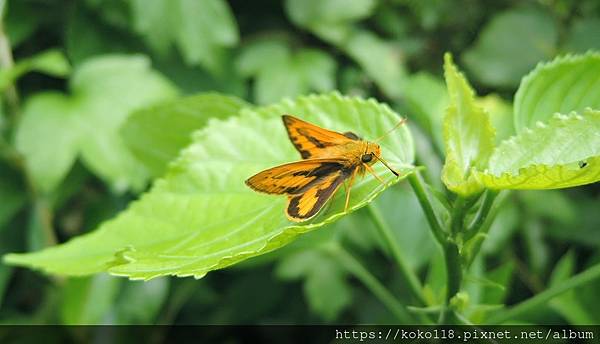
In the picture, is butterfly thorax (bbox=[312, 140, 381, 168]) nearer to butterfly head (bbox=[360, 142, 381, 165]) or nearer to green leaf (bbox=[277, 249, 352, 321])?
butterfly head (bbox=[360, 142, 381, 165])

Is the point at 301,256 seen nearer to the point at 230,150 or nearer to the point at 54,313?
the point at 54,313

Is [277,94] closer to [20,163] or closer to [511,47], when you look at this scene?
[20,163]

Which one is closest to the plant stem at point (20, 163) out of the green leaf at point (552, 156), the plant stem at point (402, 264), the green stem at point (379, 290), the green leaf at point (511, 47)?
the green stem at point (379, 290)

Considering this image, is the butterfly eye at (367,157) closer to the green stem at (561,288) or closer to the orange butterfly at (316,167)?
the orange butterfly at (316,167)

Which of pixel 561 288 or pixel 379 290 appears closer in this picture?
pixel 561 288

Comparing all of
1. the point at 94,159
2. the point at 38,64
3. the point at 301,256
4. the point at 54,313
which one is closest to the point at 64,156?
the point at 94,159

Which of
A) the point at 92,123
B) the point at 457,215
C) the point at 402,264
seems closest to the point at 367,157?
the point at 457,215
